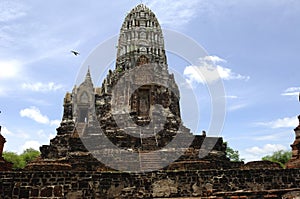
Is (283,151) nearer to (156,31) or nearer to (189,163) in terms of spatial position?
(156,31)

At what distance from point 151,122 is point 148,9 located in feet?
49.5

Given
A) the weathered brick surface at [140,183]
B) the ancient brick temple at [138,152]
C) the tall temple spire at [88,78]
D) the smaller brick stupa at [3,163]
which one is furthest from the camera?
the tall temple spire at [88,78]

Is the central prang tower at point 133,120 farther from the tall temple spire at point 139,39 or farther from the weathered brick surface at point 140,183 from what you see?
the weathered brick surface at point 140,183

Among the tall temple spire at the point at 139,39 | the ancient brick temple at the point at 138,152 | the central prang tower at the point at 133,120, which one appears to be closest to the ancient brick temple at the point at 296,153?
the ancient brick temple at the point at 138,152

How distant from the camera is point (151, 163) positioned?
53.2 ft

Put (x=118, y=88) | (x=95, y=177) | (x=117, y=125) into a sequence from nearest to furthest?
(x=95, y=177), (x=117, y=125), (x=118, y=88)


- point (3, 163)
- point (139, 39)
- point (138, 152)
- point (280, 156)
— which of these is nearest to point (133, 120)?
point (138, 152)

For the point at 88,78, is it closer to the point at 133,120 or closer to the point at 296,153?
the point at 133,120

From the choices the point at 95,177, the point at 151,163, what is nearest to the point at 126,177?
the point at 95,177

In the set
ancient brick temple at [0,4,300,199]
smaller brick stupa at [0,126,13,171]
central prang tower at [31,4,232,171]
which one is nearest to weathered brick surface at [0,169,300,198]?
ancient brick temple at [0,4,300,199]

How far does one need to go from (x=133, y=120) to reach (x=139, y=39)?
1040 cm

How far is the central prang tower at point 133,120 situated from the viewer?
1675 cm

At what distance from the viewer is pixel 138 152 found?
16.9 m

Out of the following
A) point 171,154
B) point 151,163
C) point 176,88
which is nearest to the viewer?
point 151,163
